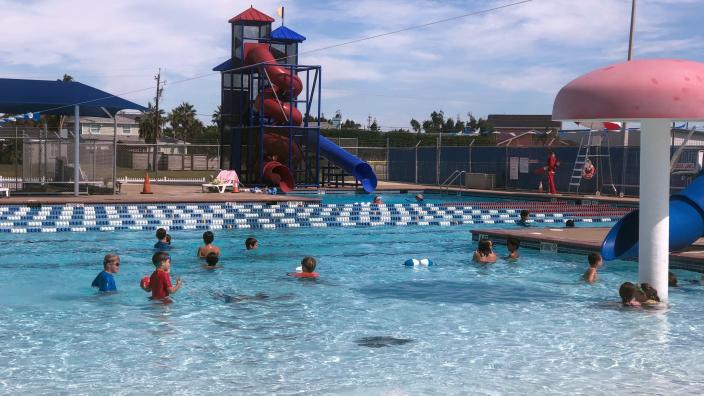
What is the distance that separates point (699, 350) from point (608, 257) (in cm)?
344

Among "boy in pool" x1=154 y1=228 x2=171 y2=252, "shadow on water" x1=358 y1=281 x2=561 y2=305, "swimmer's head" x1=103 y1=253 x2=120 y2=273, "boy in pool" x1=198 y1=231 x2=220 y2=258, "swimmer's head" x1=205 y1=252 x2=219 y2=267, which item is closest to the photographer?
"swimmer's head" x1=103 y1=253 x2=120 y2=273

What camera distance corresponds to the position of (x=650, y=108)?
943 cm

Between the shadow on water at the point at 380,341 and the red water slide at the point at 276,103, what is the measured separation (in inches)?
853

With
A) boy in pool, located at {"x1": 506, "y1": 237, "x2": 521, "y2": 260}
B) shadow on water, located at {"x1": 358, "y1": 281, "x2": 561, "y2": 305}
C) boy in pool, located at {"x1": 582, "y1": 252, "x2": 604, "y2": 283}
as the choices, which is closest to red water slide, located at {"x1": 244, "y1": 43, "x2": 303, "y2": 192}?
boy in pool, located at {"x1": 506, "y1": 237, "x2": 521, "y2": 260}

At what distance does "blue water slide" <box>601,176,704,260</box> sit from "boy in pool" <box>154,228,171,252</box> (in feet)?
25.1

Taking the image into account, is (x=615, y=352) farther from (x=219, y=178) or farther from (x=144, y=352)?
(x=219, y=178)

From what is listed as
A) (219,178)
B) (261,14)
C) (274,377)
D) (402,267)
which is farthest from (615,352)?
(261,14)

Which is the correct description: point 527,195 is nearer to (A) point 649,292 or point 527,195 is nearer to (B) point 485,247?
(B) point 485,247

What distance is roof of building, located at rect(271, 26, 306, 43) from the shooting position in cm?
3388

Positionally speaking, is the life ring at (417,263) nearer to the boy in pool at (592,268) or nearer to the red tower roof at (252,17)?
the boy in pool at (592,268)

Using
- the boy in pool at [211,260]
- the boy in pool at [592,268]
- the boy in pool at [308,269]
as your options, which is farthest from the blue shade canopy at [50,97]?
the boy in pool at [592,268]

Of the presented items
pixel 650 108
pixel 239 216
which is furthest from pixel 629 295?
pixel 239 216

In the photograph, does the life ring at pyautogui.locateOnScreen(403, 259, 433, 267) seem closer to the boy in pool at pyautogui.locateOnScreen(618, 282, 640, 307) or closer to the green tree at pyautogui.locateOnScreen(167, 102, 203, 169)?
the boy in pool at pyautogui.locateOnScreen(618, 282, 640, 307)

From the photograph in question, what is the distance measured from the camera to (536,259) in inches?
599
